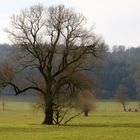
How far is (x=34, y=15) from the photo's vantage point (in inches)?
2239

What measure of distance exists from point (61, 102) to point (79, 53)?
19.4 feet

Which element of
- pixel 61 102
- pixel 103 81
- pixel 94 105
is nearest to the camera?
pixel 61 102

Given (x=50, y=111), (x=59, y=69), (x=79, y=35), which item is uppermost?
(x=79, y=35)

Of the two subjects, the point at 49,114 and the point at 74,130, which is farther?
the point at 49,114

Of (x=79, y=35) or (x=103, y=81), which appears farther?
(x=103, y=81)

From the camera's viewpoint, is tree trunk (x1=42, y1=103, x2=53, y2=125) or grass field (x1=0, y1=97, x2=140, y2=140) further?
tree trunk (x1=42, y1=103, x2=53, y2=125)

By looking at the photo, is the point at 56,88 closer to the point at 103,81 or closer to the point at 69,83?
the point at 69,83

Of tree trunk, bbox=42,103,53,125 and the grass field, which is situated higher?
tree trunk, bbox=42,103,53,125

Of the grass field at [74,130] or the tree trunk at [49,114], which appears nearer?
the grass field at [74,130]

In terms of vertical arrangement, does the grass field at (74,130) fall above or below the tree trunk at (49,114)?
below

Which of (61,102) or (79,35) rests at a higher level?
(79,35)

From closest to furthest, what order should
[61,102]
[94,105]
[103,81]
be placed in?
[61,102] → [94,105] → [103,81]

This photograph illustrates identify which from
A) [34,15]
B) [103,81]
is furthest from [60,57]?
[103,81]

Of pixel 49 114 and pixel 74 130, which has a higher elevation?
pixel 49 114
